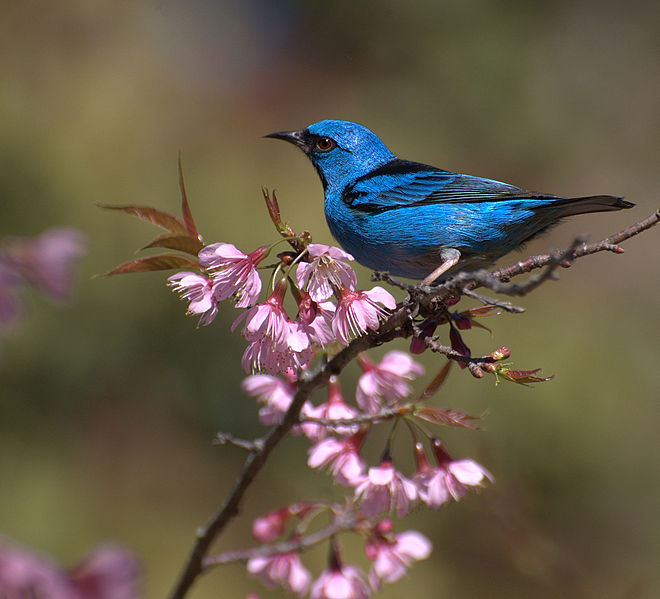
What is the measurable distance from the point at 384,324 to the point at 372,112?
19.7 feet

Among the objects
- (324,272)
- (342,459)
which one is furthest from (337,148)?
(342,459)

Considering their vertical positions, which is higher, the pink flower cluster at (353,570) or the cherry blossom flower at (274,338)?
the cherry blossom flower at (274,338)

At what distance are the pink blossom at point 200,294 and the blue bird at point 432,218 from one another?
0.83 meters

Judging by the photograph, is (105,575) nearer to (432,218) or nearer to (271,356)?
(271,356)

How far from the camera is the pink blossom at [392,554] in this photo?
66.5 inches

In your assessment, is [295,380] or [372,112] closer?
[295,380]

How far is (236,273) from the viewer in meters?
1.38

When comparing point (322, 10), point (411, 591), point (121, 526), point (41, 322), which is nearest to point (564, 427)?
point (411, 591)

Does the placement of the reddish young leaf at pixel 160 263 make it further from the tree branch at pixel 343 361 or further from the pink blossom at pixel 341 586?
the pink blossom at pixel 341 586

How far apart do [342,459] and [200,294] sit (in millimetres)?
549

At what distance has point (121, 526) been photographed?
4074 mm

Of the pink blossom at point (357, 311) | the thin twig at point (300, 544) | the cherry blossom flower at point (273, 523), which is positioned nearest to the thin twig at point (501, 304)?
the pink blossom at point (357, 311)

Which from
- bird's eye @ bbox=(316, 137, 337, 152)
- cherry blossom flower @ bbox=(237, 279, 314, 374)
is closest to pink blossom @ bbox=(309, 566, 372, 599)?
cherry blossom flower @ bbox=(237, 279, 314, 374)

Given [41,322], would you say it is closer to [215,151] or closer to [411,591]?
[215,151]
